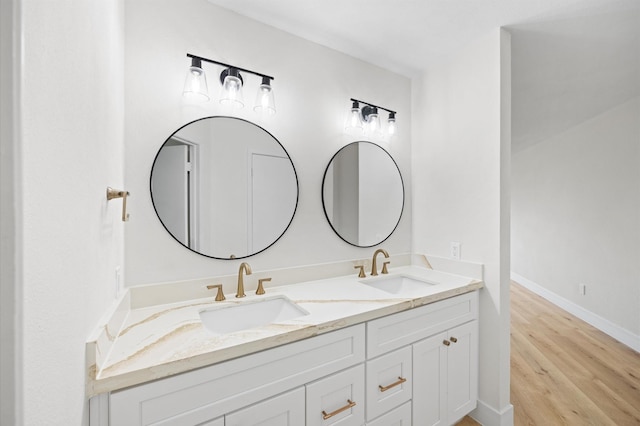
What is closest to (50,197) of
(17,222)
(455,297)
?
(17,222)

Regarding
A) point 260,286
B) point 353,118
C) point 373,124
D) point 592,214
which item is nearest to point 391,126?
point 373,124

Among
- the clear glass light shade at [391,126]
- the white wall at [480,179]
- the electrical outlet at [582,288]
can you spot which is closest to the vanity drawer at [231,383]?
the white wall at [480,179]

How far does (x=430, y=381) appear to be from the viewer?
4.97 ft

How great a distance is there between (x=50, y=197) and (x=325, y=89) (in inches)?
65.1

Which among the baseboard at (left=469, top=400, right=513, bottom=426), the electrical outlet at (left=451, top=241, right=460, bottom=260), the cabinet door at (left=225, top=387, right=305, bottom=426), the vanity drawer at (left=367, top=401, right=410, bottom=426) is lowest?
the baseboard at (left=469, top=400, right=513, bottom=426)

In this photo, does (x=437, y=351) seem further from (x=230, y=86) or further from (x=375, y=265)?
(x=230, y=86)

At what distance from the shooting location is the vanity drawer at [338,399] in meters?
1.13

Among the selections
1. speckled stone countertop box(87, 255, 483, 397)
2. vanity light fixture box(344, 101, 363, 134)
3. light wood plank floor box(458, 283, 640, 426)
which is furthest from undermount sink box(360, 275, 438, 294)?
vanity light fixture box(344, 101, 363, 134)

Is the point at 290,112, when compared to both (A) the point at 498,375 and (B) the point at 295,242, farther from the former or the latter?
(A) the point at 498,375

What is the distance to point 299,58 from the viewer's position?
1776 millimetres

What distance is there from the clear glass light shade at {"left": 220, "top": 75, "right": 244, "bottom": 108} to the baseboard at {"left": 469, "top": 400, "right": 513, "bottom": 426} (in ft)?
7.82

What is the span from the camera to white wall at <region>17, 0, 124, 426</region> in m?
0.48

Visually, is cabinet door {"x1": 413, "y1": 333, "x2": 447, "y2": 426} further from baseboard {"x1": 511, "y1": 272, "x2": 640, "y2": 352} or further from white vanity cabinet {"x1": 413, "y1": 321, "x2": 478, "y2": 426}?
baseboard {"x1": 511, "y1": 272, "x2": 640, "y2": 352}

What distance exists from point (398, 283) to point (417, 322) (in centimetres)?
55
